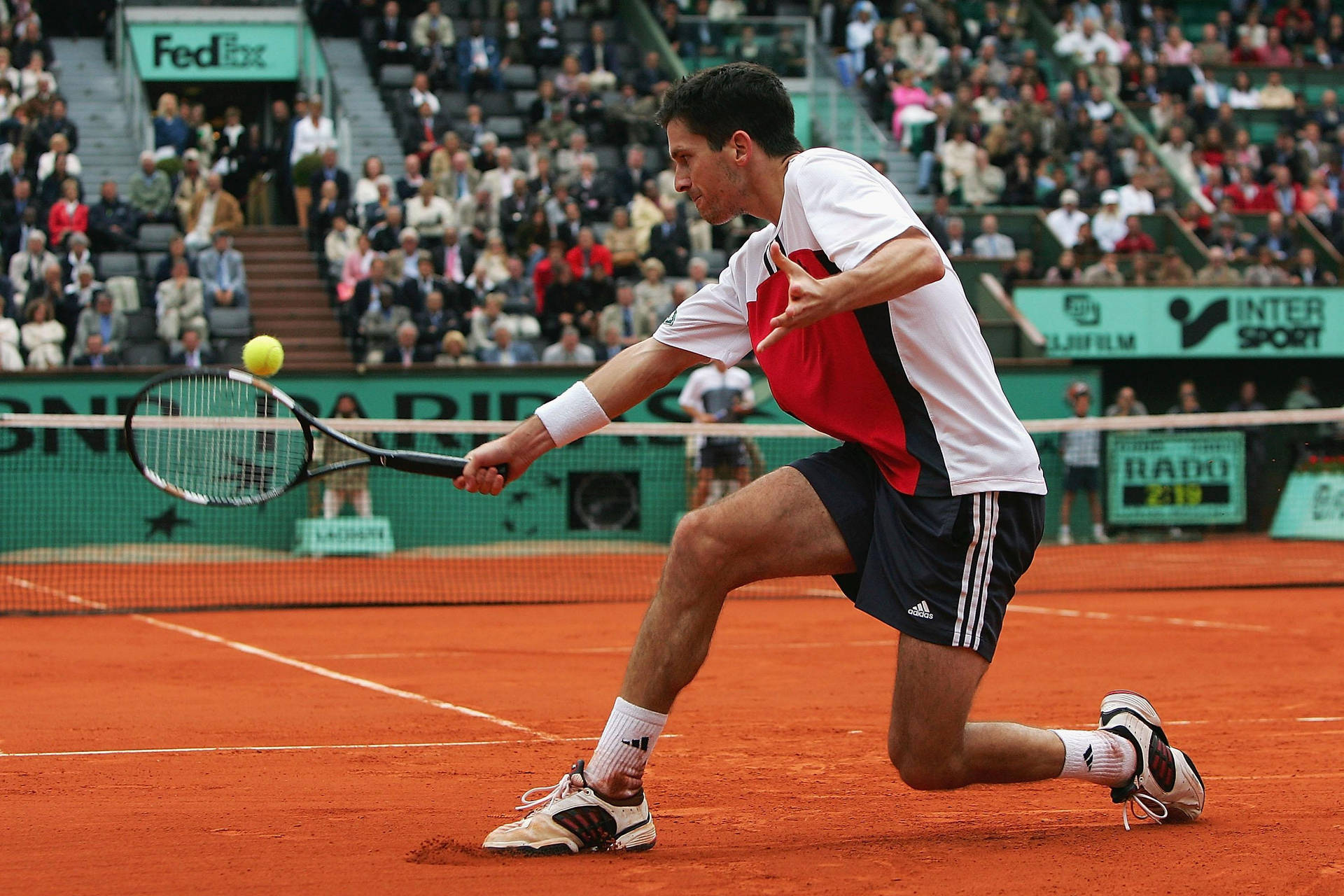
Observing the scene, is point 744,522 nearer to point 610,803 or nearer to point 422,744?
point 610,803

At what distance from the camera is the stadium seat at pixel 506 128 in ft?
65.3

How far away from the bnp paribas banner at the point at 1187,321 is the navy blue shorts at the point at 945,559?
1362cm

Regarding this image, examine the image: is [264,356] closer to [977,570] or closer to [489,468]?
[489,468]

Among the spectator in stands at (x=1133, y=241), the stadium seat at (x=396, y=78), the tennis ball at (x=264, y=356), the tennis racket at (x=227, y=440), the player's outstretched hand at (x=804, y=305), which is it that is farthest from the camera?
the stadium seat at (x=396, y=78)

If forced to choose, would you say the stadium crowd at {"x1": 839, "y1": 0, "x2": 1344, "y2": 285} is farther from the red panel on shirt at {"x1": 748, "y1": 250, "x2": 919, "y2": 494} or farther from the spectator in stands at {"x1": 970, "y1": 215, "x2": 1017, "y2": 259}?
the red panel on shirt at {"x1": 748, "y1": 250, "x2": 919, "y2": 494}

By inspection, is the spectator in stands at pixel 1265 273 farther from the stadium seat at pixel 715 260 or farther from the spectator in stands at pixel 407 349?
the spectator in stands at pixel 407 349

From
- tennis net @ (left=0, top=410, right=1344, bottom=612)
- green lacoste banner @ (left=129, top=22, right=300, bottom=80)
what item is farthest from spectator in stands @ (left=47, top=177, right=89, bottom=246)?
green lacoste banner @ (left=129, top=22, right=300, bottom=80)

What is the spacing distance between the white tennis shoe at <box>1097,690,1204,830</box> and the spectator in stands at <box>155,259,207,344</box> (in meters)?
12.6

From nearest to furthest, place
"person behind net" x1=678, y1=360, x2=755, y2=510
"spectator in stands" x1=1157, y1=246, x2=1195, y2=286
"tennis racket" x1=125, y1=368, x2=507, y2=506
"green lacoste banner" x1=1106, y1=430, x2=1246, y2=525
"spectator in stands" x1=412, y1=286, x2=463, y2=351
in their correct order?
"tennis racket" x1=125, y1=368, x2=507, y2=506 < "person behind net" x1=678, y1=360, x2=755, y2=510 < "spectator in stands" x1=412, y1=286, x2=463, y2=351 < "green lacoste banner" x1=1106, y1=430, x2=1246, y2=525 < "spectator in stands" x1=1157, y1=246, x2=1195, y2=286

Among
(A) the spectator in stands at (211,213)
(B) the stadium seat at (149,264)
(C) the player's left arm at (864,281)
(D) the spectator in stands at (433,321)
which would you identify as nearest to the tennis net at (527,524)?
(D) the spectator in stands at (433,321)

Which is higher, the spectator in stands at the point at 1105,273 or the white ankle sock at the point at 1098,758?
the white ankle sock at the point at 1098,758

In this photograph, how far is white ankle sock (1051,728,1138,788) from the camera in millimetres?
4676

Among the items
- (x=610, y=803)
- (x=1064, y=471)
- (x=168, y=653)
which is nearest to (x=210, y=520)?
(x=168, y=653)

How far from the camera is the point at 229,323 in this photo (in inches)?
648
